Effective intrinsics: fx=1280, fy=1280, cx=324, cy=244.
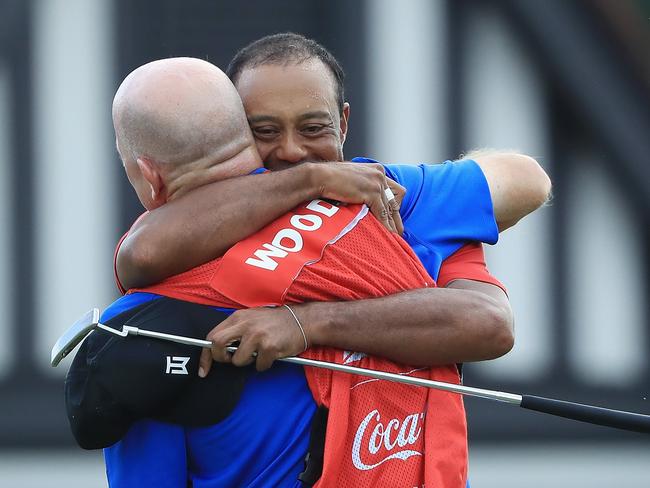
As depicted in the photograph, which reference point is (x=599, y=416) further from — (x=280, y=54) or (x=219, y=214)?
Result: (x=280, y=54)

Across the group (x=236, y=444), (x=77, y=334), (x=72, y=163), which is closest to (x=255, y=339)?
(x=236, y=444)

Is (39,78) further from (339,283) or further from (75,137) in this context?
(339,283)

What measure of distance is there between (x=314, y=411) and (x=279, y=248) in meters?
0.30

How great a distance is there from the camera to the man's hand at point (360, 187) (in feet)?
7.78

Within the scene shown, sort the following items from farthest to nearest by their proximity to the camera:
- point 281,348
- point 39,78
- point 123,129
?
point 39,78 < point 123,129 < point 281,348

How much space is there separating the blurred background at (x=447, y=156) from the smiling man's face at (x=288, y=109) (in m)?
3.30

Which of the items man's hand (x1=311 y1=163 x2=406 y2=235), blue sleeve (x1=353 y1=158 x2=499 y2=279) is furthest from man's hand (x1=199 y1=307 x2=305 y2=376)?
blue sleeve (x1=353 y1=158 x2=499 y2=279)

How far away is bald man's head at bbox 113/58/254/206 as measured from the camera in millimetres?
2332

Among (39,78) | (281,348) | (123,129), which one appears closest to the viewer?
(281,348)

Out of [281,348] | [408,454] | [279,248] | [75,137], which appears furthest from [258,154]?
[75,137]

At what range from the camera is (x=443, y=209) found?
8.32ft

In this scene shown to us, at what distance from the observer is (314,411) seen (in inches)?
90.4

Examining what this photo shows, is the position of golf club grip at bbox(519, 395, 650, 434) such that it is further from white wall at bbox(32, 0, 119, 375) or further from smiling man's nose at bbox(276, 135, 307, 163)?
white wall at bbox(32, 0, 119, 375)

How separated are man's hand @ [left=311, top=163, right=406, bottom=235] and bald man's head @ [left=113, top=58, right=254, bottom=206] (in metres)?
0.18
